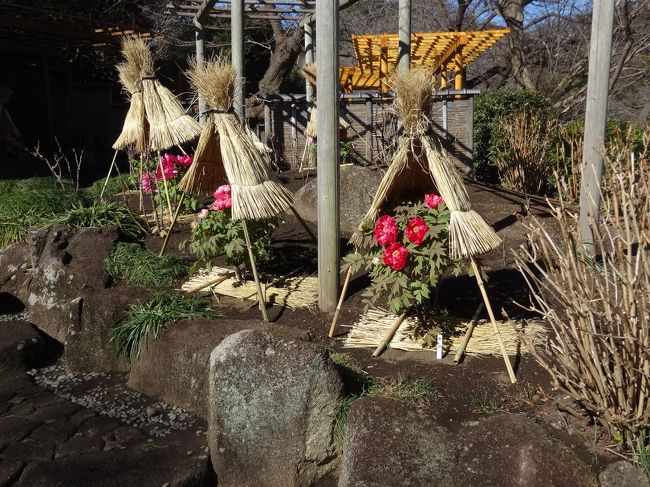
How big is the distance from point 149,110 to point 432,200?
11.1ft

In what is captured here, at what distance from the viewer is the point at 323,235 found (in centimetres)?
466

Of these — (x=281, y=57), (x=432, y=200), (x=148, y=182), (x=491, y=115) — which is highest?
(x=281, y=57)

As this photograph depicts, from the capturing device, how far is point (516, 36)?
547 inches

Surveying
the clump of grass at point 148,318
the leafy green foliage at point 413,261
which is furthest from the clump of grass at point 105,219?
the leafy green foliage at point 413,261

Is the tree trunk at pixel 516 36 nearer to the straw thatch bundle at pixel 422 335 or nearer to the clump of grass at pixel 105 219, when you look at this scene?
the clump of grass at pixel 105 219

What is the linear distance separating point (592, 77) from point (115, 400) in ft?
13.7

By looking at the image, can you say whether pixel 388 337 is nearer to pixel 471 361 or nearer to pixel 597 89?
pixel 471 361

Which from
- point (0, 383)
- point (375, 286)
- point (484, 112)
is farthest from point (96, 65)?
point (375, 286)

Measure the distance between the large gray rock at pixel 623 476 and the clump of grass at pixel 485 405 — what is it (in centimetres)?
63

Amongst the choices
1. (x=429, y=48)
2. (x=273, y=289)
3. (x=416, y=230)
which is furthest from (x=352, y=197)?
→ (x=429, y=48)

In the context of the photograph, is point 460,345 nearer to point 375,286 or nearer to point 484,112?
point 375,286

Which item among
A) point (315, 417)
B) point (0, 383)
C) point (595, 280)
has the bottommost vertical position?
point (0, 383)

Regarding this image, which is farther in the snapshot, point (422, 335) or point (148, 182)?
point (148, 182)

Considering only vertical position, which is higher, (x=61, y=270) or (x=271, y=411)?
(x=61, y=270)
